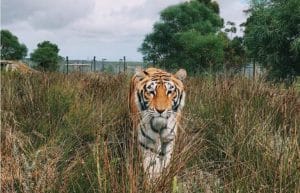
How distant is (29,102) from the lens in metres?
6.94

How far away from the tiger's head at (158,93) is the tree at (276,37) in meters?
9.05

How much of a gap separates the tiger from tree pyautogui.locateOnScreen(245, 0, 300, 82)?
9.18m

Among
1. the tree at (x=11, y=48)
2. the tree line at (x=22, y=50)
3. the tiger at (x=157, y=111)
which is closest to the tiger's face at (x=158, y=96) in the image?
the tiger at (x=157, y=111)

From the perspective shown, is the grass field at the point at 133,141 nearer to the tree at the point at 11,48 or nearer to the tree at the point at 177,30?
the tree at the point at 177,30

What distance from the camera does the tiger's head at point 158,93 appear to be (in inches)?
190

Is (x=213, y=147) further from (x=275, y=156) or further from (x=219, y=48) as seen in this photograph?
(x=219, y=48)

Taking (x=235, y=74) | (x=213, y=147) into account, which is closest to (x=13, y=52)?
(x=235, y=74)

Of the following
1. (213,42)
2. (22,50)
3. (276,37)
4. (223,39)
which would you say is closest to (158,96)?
(276,37)

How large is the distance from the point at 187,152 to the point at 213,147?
6.13 ft

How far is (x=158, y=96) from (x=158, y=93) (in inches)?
2.2

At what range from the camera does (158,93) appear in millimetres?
5039

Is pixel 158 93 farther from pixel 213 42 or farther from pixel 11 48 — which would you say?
pixel 11 48

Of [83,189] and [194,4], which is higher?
[194,4]

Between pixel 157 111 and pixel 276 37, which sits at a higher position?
pixel 276 37
